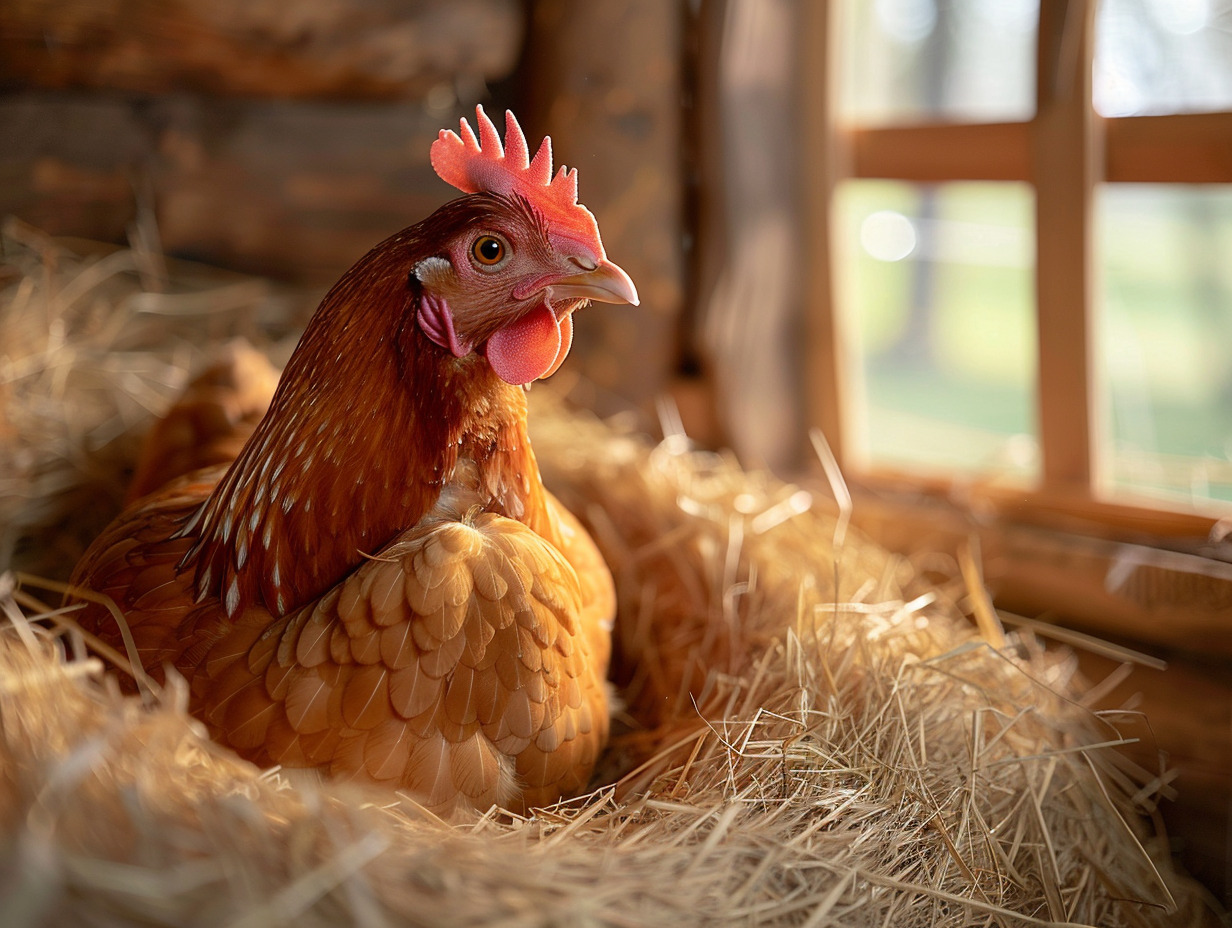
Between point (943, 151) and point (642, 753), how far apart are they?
61.6 inches

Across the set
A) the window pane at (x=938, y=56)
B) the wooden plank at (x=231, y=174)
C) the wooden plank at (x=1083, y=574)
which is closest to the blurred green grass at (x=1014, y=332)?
the wooden plank at (x=1083, y=574)

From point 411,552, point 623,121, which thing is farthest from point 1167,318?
point 411,552

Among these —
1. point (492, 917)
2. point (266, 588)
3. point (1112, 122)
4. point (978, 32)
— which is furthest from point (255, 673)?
point (978, 32)

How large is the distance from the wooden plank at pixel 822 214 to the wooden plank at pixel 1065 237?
1.75 ft

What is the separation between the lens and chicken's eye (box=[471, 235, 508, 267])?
1158mm

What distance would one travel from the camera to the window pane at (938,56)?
3.37 meters

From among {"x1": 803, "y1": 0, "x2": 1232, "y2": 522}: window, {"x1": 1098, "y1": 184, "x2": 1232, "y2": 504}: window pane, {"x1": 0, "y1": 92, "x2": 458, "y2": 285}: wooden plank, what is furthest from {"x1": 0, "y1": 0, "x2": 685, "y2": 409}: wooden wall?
{"x1": 1098, "y1": 184, "x2": 1232, "y2": 504}: window pane

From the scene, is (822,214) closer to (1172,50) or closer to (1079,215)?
(1079,215)

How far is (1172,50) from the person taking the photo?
2256 millimetres

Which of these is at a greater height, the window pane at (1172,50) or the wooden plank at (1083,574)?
the window pane at (1172,50)

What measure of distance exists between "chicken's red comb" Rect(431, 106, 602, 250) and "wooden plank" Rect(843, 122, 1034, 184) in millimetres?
1244

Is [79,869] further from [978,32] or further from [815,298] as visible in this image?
[978,32]

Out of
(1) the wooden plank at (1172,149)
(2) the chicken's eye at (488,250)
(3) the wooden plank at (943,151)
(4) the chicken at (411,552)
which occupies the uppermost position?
(3) the wooden plank at (943,151)

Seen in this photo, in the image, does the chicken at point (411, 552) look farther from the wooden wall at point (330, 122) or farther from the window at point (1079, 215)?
the window at point (1079, 215)
